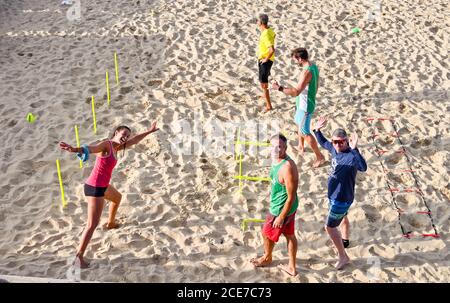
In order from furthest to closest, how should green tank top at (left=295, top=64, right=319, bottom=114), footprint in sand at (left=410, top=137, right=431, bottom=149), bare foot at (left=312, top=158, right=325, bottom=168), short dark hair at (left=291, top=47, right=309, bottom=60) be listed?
footprint in sand at (left=410, top=137, right=431, bottom=149)
bare foot at (left=312, top=158, right=325, bottom=168)
green tank top at (left=295, top=64, right=319, bottom=114)
short dark hair at (left=291, top=47, right=309, bottom=60)

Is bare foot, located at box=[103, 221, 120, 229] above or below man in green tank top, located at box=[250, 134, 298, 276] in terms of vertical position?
below

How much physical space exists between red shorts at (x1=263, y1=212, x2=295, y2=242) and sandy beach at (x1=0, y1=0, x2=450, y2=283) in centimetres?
57

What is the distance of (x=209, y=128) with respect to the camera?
7742 mm

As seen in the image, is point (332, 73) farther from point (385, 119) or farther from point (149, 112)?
point (149, 112)

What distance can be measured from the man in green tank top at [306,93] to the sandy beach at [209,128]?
0.40 metres

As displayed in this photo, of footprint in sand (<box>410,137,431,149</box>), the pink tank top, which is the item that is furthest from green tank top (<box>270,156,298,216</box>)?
footprint in sand (<box>410,137,431,149</box>)

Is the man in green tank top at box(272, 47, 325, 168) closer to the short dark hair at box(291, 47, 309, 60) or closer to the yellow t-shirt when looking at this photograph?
the short dark hair at box(291, 47, 309, 60)

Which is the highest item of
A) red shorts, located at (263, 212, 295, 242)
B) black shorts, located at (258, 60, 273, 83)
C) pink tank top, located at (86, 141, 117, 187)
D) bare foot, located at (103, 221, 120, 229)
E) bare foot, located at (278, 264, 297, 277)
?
black shorts, located at (258, 60, 273, 83)

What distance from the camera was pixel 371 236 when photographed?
5832mm

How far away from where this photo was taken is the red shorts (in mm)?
4852

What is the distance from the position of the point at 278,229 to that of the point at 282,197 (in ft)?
1.08

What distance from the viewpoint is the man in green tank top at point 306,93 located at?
20.8ft

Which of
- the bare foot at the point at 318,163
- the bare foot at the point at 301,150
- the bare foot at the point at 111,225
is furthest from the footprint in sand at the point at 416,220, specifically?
the bare foot at the point at 111,225
